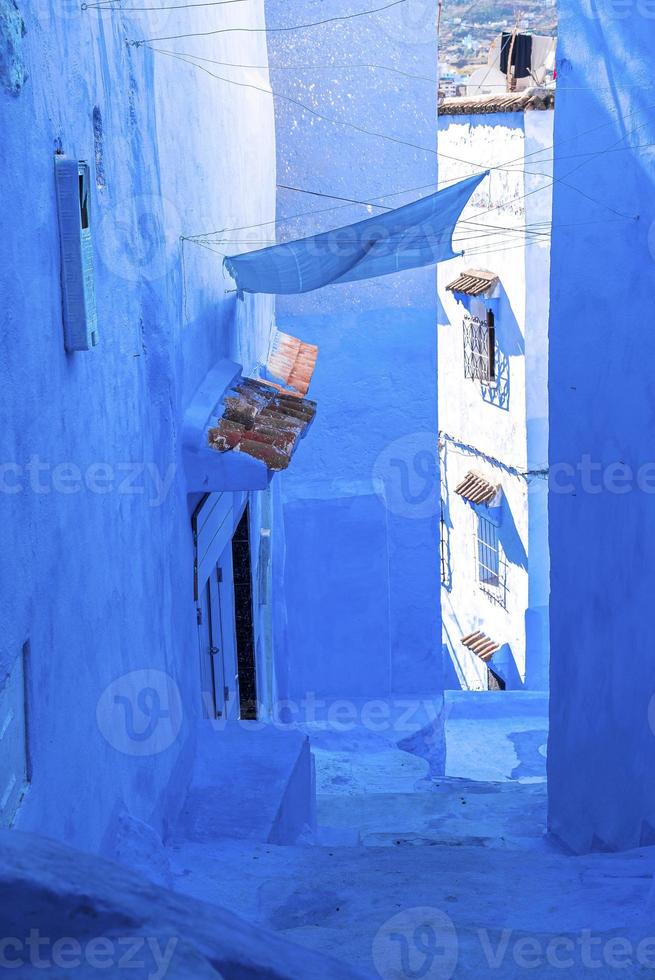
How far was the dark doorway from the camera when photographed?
898cm

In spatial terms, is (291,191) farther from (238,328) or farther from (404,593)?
(404,593)

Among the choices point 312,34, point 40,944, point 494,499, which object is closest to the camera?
point 40,944

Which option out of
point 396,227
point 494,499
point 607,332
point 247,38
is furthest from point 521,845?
point 494,499

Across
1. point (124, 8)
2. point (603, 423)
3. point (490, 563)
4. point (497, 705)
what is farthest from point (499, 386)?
point (124, 8)

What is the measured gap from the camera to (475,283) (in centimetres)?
1636

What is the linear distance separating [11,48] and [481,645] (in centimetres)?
1539

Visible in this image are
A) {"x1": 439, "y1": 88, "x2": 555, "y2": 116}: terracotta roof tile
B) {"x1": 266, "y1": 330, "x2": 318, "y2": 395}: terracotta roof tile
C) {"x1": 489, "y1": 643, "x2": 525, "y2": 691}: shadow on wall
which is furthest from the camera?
{"x1": 489, "y1": 643, "x2": 525, "y2": 691}: shadow on wall

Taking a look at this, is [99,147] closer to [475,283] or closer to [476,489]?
[475,283]

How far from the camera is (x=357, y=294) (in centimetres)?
1175

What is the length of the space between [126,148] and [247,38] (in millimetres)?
5231

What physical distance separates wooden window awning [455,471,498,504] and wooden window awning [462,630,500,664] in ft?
7.05

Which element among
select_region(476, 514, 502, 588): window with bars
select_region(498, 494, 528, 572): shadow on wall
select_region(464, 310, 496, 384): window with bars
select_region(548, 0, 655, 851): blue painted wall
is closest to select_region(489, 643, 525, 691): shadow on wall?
select_region(476, 514, 502, 588): window with bars

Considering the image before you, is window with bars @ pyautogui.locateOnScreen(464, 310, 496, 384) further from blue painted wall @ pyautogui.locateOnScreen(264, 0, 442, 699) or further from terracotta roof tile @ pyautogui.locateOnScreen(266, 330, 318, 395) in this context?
terracotta roof tile @ pyautogui.locateOnScreen(266, 330, 318, 395)

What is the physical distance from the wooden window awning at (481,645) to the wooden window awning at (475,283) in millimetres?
5341
